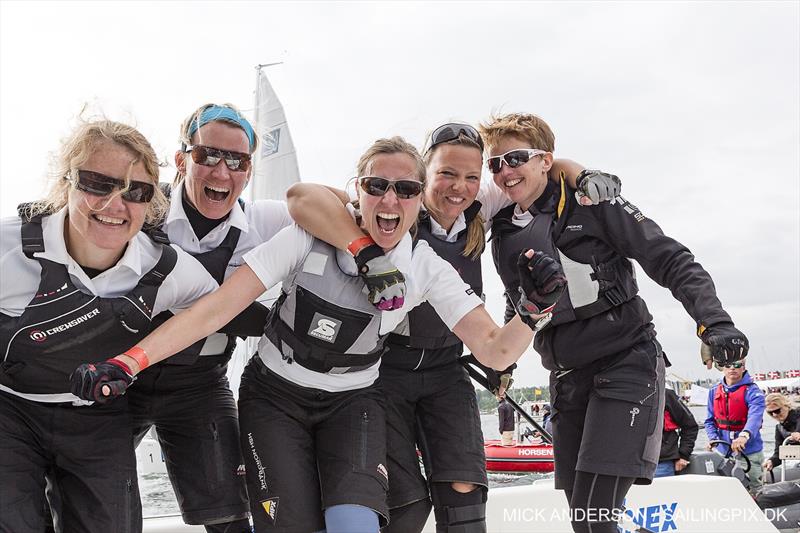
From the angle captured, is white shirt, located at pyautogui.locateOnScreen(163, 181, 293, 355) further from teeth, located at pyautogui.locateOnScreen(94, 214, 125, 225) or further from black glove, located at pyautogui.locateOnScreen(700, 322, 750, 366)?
black glove, located at pyautogui.locateOnScreen(700, 322, 750, 366)

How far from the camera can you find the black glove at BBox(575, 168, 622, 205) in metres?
2.59

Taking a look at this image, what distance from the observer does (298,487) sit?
2.33 metres

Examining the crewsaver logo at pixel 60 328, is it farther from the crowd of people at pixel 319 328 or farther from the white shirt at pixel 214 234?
the white shirt at pixel 214 234

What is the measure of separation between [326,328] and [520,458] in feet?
41.6

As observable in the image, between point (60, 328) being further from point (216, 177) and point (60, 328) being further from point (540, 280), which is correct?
point (540, 280)

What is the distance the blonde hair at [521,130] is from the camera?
299 cm

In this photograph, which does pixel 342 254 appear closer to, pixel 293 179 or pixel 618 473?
pixel 618 473

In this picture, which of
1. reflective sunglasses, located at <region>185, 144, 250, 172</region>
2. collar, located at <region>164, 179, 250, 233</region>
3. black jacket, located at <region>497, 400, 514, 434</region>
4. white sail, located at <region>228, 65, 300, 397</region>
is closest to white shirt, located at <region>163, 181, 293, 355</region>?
collar, located at <region>164, 179, 250, 233</region>

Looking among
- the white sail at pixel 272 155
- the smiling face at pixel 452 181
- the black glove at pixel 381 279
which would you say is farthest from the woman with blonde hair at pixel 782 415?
the white sail at pixel 272 155

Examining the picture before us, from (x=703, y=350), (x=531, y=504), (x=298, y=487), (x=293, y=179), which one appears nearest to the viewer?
(x=298, y=487)

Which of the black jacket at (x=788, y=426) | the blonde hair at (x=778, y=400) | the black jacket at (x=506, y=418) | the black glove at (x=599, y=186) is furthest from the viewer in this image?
the black jacket at (x=506, y=418)

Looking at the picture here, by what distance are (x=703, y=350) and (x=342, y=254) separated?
4.39 ft

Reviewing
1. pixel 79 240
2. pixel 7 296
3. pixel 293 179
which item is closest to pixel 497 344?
pixel 79 240

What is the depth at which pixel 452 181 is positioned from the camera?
2.84 metres
